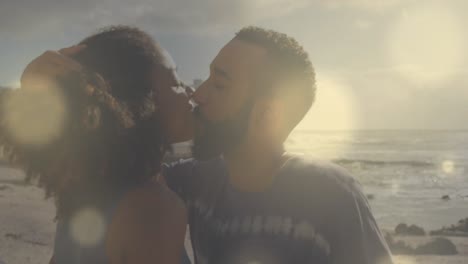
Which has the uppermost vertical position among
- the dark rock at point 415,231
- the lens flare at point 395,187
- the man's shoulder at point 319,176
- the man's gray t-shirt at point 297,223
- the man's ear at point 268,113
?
the man's ear at point 268,113

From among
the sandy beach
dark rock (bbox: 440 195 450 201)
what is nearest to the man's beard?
the sandy beach

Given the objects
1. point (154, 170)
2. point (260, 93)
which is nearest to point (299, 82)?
point (260, 93)

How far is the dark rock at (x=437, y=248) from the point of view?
34.6 feet

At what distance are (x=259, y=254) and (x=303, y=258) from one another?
0.21m

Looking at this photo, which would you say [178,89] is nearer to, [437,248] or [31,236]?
[31,236]

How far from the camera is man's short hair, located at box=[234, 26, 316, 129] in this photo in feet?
10.5

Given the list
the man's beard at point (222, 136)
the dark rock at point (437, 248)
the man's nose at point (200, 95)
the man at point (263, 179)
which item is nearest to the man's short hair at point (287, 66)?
the man at point (263, 179)

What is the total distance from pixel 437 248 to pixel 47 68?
9670mm

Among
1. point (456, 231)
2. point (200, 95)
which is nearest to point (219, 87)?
point (200, 95)

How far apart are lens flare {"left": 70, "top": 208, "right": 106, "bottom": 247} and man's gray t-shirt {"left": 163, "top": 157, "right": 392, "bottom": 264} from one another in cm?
84

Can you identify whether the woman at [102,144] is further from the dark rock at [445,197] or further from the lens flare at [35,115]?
the dark rock at [445,197]

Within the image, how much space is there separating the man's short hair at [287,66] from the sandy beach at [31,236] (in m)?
5.90

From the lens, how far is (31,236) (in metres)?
9.69

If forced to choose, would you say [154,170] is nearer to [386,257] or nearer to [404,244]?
[386,257]
